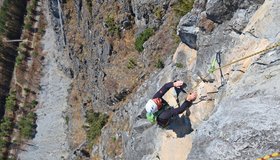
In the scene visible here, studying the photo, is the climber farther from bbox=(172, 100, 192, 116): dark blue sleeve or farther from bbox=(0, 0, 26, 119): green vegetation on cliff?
bbox=(0, 0, 26, 119): green vegetation on cliff

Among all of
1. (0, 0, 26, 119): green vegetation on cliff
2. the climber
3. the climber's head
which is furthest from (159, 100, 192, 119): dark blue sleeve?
(0, 0, 26, 119): green vegetation on cliff

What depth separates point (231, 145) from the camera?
10570mm

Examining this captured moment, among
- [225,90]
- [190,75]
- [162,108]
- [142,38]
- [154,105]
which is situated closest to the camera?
[225,90]

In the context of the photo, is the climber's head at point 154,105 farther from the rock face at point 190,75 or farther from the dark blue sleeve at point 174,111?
the rock face at point 190,75

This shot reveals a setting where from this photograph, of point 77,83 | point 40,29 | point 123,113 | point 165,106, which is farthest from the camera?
point 40,29

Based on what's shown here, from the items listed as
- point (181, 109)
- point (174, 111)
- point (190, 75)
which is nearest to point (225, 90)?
point (181, 109)

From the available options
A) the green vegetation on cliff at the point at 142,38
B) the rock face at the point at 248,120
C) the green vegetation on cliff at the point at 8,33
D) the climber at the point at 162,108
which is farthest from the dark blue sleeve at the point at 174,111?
the green vegetation on cliff at the point at 8,33

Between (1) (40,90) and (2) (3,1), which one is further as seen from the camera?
(2) (3,1)

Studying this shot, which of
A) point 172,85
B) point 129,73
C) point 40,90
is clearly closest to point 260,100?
point 172,85

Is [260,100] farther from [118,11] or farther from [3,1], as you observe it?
[3,1]

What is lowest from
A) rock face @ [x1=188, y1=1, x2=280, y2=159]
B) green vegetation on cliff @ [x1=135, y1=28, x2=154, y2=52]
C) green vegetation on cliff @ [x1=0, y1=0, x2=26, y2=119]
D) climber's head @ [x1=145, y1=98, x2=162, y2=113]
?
rock face @ [x1=188, y1=1, x2=280, y2=159]

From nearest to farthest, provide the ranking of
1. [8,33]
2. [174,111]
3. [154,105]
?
[154,105] → [174,111] → [8,33]

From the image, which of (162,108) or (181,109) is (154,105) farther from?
(181,109)

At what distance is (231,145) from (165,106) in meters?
5.06
